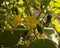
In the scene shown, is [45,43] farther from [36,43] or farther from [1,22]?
[1,22]

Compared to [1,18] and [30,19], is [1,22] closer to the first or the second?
[1,18]

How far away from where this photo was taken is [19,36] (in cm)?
43

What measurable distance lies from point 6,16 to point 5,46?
75 millimetres

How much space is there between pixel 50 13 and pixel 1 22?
13 centimetres

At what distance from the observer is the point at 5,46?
18.3 inches

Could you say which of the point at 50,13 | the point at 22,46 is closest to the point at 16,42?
the point at 22,46

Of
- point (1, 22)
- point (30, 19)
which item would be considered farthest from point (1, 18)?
point (30, 19)

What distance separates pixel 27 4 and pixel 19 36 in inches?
3.6

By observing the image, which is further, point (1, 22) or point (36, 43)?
point (1, 22)

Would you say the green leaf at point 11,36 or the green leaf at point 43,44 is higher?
the green leaf at point 43,44

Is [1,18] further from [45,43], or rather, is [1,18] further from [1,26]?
[45,43]

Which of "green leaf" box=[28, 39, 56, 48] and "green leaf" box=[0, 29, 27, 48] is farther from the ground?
"green leaf" box=[28, 39, 56, 48]

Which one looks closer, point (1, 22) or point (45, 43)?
point (45, 43)

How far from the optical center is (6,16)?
18.4 inches
